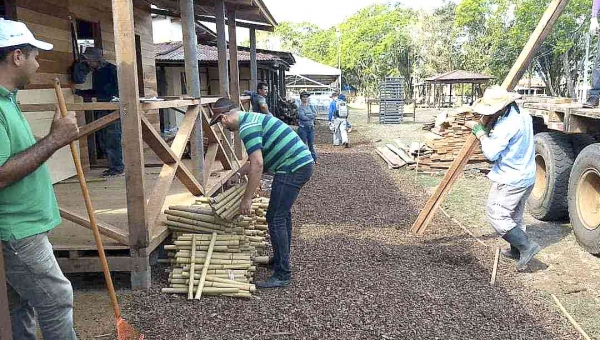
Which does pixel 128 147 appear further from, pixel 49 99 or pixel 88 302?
pixel 49 99

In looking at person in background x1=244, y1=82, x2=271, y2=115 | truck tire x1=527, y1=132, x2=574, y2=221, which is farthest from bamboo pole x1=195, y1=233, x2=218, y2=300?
person in background x1=244, y1=82, x2=271, y2=115

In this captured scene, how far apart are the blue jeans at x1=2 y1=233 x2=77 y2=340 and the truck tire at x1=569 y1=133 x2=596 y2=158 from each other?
6437mm

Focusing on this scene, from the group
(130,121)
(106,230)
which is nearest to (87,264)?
(106,230)

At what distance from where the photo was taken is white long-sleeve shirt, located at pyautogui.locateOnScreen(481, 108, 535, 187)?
4.93 meters

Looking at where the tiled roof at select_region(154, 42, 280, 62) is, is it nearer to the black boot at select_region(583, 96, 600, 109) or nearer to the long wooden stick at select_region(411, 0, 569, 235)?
the long wooden stick at select_region(411, 0, 569, 235)

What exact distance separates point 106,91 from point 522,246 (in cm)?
582

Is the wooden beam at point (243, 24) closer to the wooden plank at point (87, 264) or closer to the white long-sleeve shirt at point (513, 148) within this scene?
the white long-sleeve shirt at point (513, 148)

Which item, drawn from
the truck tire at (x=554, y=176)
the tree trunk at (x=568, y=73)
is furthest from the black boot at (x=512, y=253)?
the tree trunk at (x=568, y=73)

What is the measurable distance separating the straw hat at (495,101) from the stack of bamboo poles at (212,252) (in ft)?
8.76

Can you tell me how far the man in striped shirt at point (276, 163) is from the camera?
4.38 metres

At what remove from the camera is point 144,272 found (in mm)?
4469

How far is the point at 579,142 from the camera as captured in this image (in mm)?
6641

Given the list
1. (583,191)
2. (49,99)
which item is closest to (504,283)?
(583,191)

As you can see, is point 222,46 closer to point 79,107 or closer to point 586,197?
point 79,107
